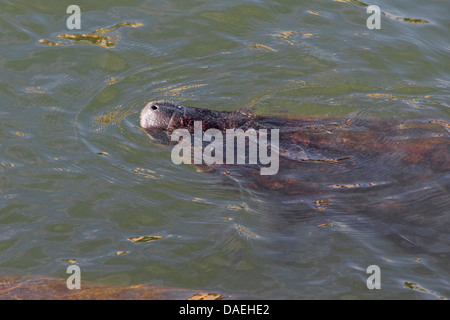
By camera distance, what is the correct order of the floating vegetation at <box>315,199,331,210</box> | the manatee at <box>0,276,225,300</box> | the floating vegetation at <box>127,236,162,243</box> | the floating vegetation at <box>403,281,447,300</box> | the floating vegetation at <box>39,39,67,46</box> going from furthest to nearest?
1. the floating vegetation at <box>39,39,67,46</box>
2. the floating vegetation at <box>315,199,331,210</box>
3. the floating vegetation at <box>127,236,162,243</box>
4. the floating vegetation at <box>403,281,447,300</box>
5. the manatee at <box>0,276,225,300</box>

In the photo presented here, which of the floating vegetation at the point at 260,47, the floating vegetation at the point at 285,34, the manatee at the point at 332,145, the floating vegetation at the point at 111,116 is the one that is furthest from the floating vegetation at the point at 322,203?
the floating vegetation at the point at 285,34

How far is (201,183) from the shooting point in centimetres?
618

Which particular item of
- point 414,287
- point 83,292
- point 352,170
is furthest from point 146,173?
point 414,287

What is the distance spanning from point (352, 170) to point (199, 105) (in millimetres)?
2648

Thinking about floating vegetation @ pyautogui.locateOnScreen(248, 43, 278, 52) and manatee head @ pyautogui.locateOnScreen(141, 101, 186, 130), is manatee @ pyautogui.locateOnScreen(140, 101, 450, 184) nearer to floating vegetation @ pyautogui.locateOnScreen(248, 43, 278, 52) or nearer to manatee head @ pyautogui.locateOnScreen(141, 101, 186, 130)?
→ manatee head @ pyautogui.locateOnScreen(141, 101, 186, 130)

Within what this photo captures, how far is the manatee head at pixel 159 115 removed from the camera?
19.7ft

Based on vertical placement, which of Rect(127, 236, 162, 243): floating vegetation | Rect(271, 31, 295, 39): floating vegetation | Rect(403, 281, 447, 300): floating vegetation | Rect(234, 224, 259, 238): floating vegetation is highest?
Rect(271, 31, 295, 39): floating vegetation

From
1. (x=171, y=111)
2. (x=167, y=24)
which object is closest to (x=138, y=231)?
(x=171, y=111)

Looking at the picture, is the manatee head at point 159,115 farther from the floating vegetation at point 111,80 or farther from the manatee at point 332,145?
the floating vegetation at point 111,80

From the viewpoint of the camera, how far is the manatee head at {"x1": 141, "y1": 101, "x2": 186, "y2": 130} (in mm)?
6016

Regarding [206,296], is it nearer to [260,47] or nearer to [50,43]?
[260,47]

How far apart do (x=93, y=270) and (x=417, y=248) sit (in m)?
3.00

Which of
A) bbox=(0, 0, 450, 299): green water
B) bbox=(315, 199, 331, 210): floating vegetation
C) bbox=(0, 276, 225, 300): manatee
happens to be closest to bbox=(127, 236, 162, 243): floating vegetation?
bbox=(0, 0, 450, 299): green water
